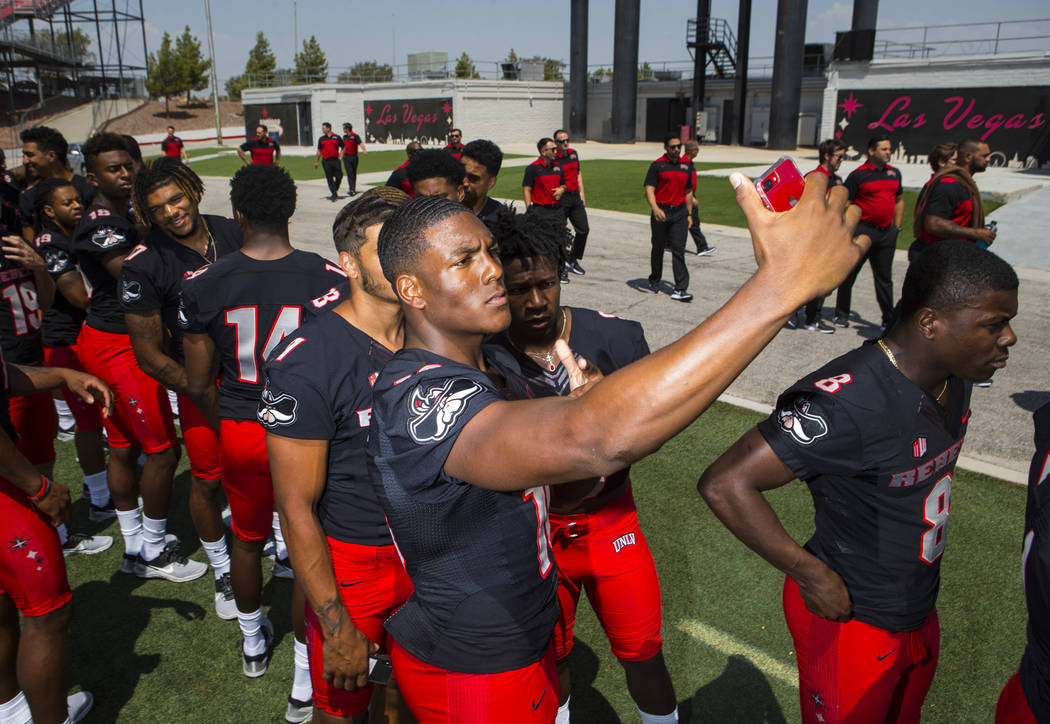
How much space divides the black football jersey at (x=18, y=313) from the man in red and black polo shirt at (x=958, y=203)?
26.5 feet

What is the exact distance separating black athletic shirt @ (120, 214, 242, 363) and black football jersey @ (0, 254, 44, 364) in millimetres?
899

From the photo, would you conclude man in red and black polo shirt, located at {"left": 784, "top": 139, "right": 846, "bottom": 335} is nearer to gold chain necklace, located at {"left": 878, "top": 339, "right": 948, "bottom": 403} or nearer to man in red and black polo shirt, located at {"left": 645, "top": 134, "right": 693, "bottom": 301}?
man in red and black polo shirt, located at {"left": 645, "top": 134, "right": 693, "bottom": 301}

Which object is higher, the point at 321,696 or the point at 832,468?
the point at 832,468

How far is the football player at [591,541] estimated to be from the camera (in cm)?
306

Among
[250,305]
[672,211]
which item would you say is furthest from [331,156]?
[250,305]

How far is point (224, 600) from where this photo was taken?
14.4 ft

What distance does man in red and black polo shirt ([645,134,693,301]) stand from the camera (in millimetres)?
11188

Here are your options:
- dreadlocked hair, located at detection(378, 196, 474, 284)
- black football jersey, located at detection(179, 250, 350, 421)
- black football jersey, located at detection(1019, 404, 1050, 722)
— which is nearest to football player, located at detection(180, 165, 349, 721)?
black football jersey, located at detection(179, 250, 350, 421)

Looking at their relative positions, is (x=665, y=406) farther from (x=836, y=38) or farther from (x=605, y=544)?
(x=836, y=38)

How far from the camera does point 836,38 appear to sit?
34375mm

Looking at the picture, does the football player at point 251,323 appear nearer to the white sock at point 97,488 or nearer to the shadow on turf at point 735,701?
the shadow on turf at point 735,701

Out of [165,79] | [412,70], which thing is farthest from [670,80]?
[165,79]

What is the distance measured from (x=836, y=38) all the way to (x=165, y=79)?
53924 millimetres

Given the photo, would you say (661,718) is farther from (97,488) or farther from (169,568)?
(97,488)
